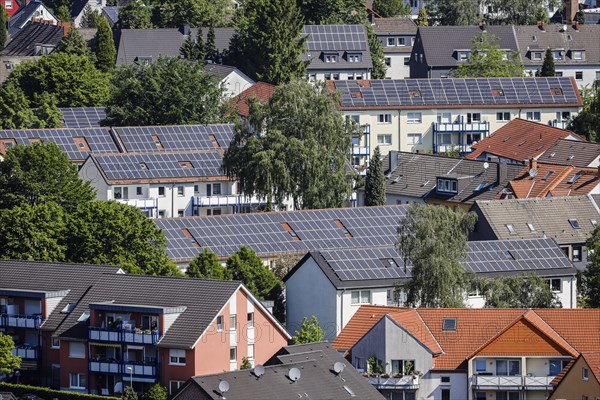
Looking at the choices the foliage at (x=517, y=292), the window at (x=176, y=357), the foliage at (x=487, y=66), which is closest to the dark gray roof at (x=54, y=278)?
the window at (x=176, y=357)

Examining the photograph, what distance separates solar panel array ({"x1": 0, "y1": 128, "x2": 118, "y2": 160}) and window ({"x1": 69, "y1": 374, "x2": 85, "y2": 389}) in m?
42.0

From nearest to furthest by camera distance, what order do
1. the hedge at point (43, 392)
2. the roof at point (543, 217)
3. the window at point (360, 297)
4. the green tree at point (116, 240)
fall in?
1. the hedge at point (43, 392)
2. the window at point (360, 297)
3. the green tree at point (116, 240)
4. the roof at point (543, 217)

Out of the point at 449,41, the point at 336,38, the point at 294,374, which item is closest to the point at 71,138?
the point at 336,38

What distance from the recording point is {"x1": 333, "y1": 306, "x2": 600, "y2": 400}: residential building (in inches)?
3642

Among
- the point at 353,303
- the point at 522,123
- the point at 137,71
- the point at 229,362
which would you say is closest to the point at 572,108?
the point at 522,123

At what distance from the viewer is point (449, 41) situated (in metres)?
181

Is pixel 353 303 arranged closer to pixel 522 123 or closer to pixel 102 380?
pixel 102 380

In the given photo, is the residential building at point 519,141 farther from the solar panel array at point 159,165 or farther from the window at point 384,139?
the solar panel array at point 159,165

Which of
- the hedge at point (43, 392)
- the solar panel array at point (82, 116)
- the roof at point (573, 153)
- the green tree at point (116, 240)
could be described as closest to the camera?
the hedge at point (43, 392)

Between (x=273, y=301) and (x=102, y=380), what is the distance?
1077cm

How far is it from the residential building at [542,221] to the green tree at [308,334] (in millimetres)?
21288

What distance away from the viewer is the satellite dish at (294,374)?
85.2 m

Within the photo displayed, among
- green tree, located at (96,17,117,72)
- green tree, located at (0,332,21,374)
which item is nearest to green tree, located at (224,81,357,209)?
green tree, located at (0,332,21,374)

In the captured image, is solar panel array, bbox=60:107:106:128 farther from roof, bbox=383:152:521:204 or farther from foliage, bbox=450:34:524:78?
foliage, bbox=450:34:524:78
